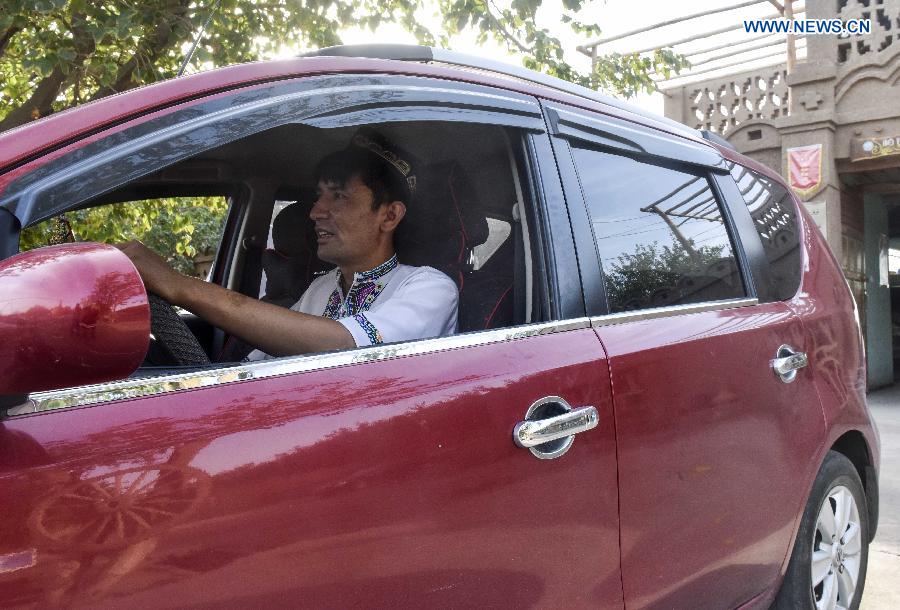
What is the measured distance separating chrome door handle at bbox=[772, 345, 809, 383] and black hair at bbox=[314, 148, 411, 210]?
1141 mm

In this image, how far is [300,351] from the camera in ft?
5.90

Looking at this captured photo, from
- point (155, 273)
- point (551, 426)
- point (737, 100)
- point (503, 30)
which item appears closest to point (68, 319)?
point (155, 273)

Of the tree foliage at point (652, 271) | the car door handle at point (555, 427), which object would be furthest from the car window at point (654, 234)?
the car door handle at point (555, 427)

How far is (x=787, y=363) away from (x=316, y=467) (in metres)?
1.64

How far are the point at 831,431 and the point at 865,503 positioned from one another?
2.04 ft

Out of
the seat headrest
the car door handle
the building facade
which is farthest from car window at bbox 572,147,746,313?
the building facade

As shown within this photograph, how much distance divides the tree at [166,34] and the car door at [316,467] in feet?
15.0

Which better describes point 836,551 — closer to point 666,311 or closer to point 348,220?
point 666,311

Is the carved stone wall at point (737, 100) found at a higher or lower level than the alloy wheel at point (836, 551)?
higher

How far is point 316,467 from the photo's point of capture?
51.9 inches

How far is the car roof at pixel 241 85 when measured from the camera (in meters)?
1.29

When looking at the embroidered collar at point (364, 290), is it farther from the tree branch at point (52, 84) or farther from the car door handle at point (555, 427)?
the tree branch at point (52, 84)

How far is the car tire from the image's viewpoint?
266 cm

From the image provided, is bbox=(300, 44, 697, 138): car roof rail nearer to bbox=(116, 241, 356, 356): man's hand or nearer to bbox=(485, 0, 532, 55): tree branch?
bbox=(116, 241, 356, 356): man's hand
